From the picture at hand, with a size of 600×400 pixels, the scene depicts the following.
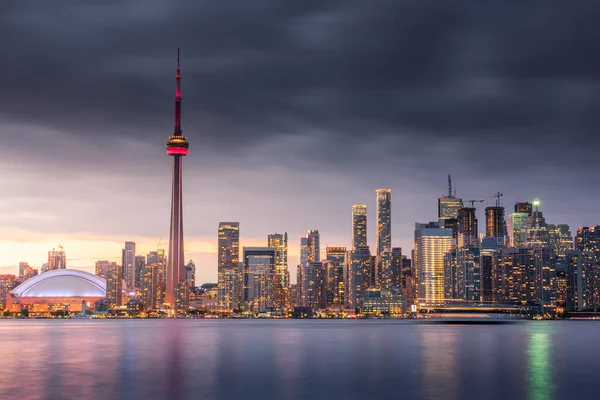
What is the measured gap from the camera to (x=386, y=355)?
144750 mm

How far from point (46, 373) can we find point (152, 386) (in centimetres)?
2094

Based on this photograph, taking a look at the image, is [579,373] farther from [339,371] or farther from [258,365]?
[258,365]

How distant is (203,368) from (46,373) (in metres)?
21.0

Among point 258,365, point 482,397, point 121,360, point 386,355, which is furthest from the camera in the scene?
point 386,355

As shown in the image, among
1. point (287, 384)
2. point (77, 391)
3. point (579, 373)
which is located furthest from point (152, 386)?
point (579, 373)

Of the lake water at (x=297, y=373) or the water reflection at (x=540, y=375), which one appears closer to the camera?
the lake water at (x=297, y=373)

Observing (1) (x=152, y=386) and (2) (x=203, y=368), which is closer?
(1) (x=152, y=386)

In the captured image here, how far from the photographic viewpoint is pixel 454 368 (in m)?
116

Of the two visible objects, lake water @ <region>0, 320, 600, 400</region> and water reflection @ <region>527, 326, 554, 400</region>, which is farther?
water reflection @ <region>527, 326, 554, 400</region>

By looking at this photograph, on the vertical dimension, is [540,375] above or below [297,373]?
below

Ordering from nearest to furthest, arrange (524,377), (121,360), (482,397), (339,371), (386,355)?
(482,397)
(524,377)
(339,371)
(121,360)
(386,355)

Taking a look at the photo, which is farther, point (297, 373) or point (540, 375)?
point (297, 373)

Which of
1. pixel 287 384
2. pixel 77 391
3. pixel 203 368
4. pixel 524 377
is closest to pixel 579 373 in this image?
pixel 524 377

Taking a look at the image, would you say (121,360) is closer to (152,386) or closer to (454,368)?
(152,386)
